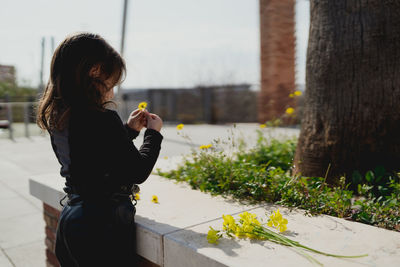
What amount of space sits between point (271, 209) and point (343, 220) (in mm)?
397

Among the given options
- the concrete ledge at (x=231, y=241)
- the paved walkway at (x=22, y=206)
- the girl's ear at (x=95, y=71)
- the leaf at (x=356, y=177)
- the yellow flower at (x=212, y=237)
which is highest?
the girl's ear at (x=95, y=71)

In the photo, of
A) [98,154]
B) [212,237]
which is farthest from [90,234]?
[212,237]

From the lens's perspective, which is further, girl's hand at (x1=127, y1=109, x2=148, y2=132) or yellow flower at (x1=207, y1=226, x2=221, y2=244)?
girl's hand at (x1=127, y1=109, x2=148, y2=132)

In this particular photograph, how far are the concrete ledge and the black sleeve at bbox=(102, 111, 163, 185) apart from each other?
1.15 feet

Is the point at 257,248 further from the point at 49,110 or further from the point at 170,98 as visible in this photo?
the point at 170,98

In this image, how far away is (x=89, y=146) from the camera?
1458 mm

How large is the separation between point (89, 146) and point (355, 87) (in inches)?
73.5

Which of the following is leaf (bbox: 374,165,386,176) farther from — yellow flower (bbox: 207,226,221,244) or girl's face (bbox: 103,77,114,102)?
girl's face (bbox: 103,77,114,102)

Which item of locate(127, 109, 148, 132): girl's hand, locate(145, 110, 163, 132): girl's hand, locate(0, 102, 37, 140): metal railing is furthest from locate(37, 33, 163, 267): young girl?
locate(0, 102, 37, 140): metal railing

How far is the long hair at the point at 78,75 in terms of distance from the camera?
1.49m

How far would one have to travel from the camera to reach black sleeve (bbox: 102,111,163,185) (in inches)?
57.9

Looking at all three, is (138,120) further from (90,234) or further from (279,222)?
(279,222)

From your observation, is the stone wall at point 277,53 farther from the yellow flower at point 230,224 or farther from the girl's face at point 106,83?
the girl's face at point 106,83

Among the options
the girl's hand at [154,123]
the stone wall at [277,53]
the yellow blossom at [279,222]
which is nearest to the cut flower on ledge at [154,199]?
the girl's hand at [154,123]
